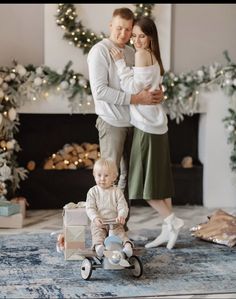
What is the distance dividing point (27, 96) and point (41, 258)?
5.40 ft

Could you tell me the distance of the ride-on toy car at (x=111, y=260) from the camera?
3596 millimetres

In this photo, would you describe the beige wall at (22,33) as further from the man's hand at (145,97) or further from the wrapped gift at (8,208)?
the man's hand at (145,97)

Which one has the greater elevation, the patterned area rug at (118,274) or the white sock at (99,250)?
the white sock at (99,250)

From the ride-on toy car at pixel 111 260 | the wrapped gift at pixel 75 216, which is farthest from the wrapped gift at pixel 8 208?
the ride-on toy car at pixel 111 260

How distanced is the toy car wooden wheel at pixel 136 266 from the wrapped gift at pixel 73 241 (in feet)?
1.29

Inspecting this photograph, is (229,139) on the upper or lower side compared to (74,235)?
upper

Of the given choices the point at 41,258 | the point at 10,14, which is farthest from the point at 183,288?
the point at 10,14

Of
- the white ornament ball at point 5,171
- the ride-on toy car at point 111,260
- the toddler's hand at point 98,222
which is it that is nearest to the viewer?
the ride-on toy car at point 111,260

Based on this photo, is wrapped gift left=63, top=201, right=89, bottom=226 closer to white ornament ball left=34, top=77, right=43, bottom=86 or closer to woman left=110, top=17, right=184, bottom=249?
woman left=110, top=17, right=184, bottom=249

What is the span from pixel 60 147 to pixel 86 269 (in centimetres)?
227

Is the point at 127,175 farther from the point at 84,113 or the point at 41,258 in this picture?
the point at 84,113

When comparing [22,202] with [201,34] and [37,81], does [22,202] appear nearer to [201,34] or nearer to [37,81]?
[37,81]

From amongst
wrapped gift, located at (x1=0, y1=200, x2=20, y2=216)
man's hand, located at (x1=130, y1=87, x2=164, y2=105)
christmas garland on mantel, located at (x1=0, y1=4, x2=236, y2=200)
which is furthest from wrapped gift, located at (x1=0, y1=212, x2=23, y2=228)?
man's hand, located at (x1=130, y1=87, x2=164, y2=105)

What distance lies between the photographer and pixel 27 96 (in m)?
5.29
